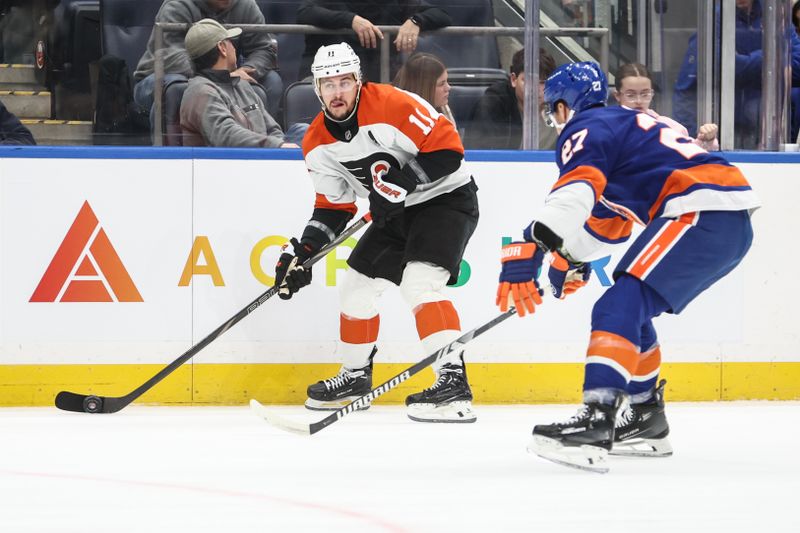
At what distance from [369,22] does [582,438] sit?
2.05 m

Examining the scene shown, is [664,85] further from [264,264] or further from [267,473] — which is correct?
[267,473]

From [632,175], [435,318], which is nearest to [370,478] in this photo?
[632,175]

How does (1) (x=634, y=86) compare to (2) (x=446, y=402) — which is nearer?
(2) (x=446, y=402)

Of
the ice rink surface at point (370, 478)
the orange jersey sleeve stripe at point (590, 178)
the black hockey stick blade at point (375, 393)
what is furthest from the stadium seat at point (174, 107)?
the orange jersey sleeve stripe at point (590, 178)

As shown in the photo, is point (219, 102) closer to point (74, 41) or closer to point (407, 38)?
point (74, 41)

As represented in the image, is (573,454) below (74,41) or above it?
below

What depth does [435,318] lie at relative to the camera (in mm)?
3736

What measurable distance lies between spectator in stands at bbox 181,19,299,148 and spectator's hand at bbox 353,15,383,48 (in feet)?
1.37

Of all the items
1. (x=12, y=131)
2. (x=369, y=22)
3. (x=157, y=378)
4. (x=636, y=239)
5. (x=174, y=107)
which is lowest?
(x=157, y=378)

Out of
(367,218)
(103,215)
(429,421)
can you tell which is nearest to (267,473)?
(429,421)

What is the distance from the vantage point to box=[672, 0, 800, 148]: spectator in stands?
4.43 meters

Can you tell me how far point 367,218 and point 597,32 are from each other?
1128 mm

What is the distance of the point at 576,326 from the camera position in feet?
13.9

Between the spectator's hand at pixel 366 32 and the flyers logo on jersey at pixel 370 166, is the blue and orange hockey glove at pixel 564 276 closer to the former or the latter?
the flyers logo on jersey at pixel 370 166
